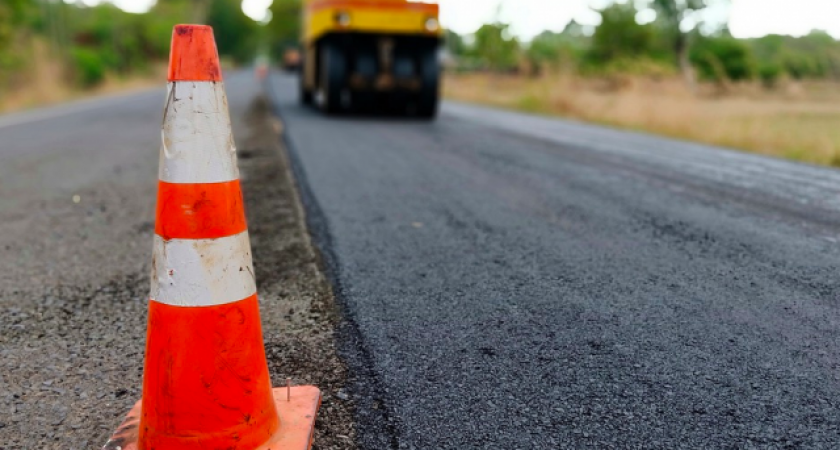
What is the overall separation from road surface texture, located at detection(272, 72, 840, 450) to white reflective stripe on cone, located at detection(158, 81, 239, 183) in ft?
2.45

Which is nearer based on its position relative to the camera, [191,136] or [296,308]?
[191,136]

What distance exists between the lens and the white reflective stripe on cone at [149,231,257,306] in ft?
5.35

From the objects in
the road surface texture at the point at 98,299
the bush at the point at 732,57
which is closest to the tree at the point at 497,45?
the bush at the point at 732,57

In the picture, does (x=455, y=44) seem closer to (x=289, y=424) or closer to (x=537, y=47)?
(x=537, y=47)

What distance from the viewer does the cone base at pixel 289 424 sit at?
1677mm

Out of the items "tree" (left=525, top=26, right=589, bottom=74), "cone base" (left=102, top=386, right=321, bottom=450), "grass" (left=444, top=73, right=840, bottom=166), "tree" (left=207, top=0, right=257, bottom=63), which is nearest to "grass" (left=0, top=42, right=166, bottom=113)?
"grass" (left=444, top=73, right=840, bottom=166)

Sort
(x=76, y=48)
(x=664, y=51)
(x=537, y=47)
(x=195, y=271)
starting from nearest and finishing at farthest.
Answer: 1. (x=195, y=271)
2. (x=76, y=48)
3. (x=664, y=51)
4. (x=537, y=47)

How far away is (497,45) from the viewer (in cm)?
2647

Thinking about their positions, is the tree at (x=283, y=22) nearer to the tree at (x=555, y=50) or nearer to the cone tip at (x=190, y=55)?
the tree at (x=555, y=50)

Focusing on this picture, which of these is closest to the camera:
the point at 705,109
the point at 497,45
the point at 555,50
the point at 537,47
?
the point at 705,109

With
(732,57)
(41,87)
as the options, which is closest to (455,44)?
(732,57)

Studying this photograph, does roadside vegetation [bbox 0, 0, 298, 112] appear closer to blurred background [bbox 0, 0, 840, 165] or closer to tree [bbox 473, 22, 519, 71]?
blurred background [bbox 0, 0, 840, 165]

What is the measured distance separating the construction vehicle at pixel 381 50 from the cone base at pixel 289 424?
962 centimetres

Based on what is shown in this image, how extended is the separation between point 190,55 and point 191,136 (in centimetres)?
19
